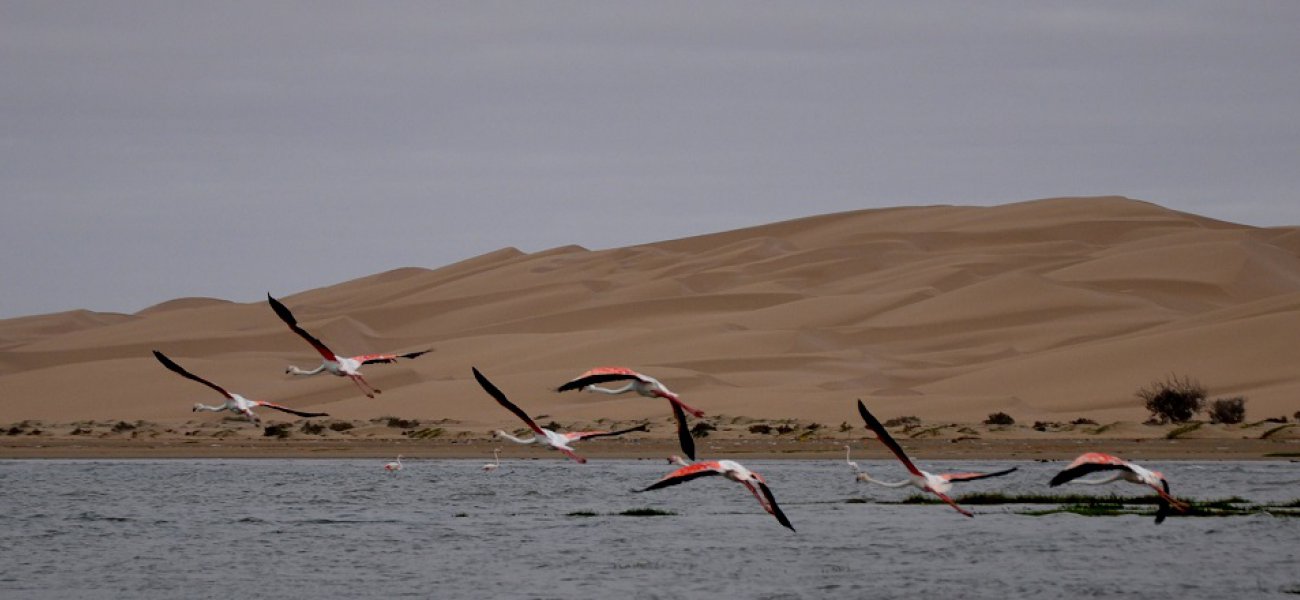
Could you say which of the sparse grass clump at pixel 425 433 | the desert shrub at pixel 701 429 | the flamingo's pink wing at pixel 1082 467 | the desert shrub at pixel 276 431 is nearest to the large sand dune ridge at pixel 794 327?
the sparse grass clump at pixel 425 433

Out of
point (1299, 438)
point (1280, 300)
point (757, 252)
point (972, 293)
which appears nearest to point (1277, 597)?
point (1299, 438)

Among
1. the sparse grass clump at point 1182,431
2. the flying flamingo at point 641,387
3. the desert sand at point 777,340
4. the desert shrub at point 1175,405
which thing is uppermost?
the desert sand at point 777,340

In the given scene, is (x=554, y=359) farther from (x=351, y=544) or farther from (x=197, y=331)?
(x=351, y=544)

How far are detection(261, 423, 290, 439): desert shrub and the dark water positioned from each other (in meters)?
16.2

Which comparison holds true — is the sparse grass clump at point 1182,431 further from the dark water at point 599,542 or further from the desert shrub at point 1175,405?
the dark water at point 599,542

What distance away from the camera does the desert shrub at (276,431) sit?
6066cm

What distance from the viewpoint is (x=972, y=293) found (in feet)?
357

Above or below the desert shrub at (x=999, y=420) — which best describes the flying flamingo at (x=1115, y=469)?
below

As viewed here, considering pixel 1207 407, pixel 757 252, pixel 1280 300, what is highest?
pixel 757 252

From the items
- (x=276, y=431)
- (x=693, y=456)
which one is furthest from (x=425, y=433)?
(x=693, y=456)

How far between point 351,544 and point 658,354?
64632mm

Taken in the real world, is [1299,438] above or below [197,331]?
below

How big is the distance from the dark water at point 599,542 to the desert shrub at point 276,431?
1619 centimetres

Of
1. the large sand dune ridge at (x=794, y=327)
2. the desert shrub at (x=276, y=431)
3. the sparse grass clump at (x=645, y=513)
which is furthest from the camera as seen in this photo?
the large sand dune ridge at (x=794, y=327)
